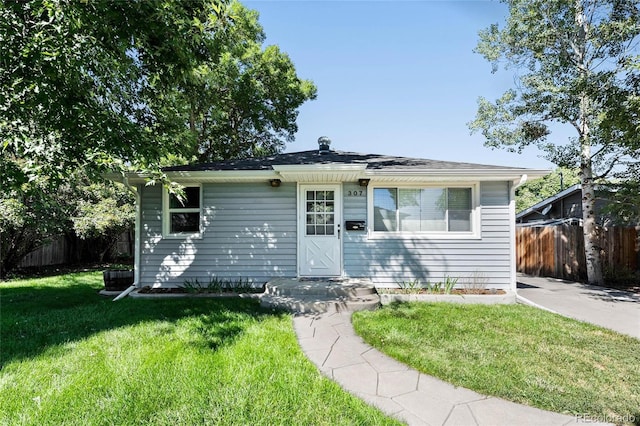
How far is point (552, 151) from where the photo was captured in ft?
29.2

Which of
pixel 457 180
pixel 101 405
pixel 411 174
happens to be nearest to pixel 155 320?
pixel 101 405

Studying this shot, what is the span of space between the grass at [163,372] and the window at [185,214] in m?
2.16

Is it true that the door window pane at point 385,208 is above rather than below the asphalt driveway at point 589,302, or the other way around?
above

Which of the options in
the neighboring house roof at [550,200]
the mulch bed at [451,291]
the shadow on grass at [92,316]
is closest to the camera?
the shadow on grass at [92,316]

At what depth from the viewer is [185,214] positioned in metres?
6.57

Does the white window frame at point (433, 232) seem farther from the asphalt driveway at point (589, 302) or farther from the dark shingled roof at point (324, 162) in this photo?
the asphalt driveway at point (589, 302)

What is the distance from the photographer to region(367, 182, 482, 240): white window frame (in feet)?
20.7

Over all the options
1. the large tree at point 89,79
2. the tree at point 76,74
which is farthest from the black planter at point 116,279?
the tree at point 76,74

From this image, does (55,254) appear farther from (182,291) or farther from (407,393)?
(407,393)

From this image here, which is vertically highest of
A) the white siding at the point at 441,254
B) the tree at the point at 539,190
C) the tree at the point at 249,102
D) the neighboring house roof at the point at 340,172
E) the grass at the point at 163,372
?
the tree at the point at 249,102

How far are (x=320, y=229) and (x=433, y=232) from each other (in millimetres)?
Answer: 2454

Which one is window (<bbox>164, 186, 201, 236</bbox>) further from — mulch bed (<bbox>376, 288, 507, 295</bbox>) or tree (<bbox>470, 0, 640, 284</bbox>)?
tree (<bbox>470, 0, 640, 284</bbox>)

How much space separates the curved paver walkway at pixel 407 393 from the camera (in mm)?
2283

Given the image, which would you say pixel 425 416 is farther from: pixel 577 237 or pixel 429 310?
pixel 577 237
